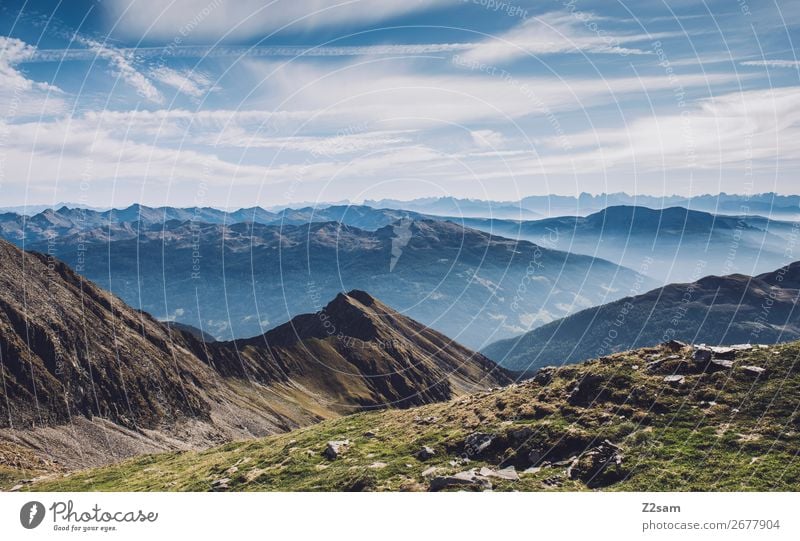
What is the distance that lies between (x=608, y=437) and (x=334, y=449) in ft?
73.6

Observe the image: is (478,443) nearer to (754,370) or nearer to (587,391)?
(587,391)

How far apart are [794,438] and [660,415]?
313 inches

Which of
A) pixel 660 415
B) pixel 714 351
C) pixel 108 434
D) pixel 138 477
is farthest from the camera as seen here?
pixel 108 434

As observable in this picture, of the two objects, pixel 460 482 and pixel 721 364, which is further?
pixel 721 364

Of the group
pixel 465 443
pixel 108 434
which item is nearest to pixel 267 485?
pixel 465 443

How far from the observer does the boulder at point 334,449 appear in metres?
44.2

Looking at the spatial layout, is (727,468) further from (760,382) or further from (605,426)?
(760,382)

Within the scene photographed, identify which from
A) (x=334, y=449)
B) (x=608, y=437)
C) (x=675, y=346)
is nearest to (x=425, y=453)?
(x=334, y=449)

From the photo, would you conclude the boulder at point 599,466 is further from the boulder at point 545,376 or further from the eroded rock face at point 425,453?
the boulder at point 545,376

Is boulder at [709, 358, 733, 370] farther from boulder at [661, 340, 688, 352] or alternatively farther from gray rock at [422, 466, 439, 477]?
gray rock at [422, 466, 439, 477]

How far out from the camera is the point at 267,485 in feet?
132

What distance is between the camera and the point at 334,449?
4475 centimetres

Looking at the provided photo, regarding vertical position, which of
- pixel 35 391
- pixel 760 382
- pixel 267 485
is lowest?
pixel 35 391

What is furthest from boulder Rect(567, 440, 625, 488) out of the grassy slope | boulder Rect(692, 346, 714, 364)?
boulder Rect(692, 346, 714, 364)
